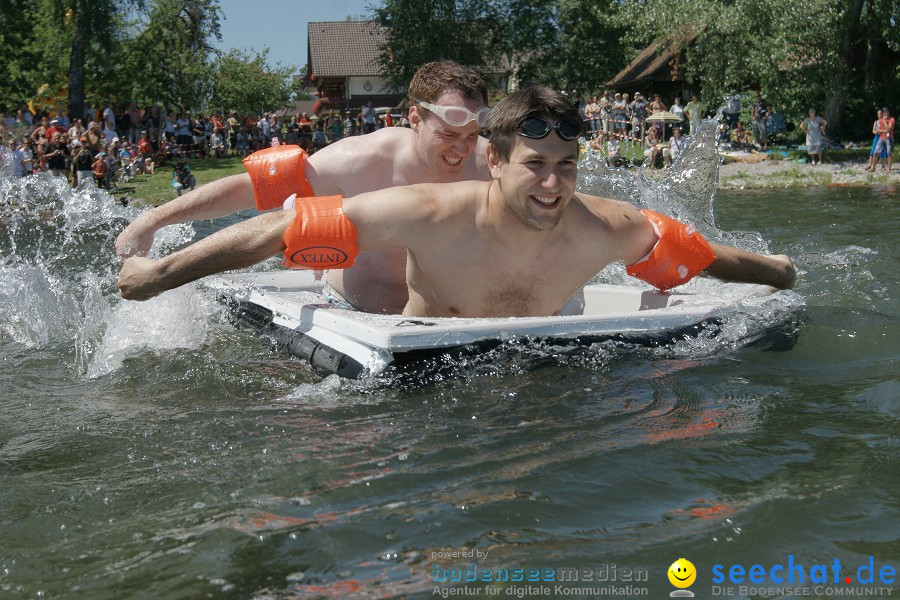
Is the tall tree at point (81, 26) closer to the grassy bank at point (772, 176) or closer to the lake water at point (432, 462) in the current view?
the grassy bank at point (772, 176)

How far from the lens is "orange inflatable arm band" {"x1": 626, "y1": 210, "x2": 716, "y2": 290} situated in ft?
15.4

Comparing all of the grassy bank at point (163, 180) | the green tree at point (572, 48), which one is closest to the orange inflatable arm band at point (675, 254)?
the grassy bank at point (163, 180)

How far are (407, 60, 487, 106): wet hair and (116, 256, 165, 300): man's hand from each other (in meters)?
1.56

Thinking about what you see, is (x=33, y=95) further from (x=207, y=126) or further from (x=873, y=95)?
(x=873, y=95)

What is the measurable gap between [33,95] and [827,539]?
3255 cm

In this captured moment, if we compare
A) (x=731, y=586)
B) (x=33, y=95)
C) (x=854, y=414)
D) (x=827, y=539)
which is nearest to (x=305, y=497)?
(x=731, y=586)

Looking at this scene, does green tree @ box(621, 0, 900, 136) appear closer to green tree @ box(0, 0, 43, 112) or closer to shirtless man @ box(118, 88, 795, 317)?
shirtless man @ box(118, 88, 795, 317)

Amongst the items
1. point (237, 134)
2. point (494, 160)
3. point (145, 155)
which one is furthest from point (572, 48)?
point (494, 160)

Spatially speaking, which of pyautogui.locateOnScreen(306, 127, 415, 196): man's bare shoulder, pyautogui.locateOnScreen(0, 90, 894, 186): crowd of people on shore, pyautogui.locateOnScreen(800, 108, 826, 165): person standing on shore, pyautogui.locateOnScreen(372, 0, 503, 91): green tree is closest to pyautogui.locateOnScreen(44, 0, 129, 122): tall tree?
pyautogui.locateOnScreen(0, 90, 894, 186): crowd of people on shore

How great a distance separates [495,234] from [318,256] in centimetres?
81

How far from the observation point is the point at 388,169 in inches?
204

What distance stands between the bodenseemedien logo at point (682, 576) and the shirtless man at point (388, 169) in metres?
2.61

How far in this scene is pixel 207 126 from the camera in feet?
85.3

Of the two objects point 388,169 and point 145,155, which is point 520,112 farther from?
point 145,155
